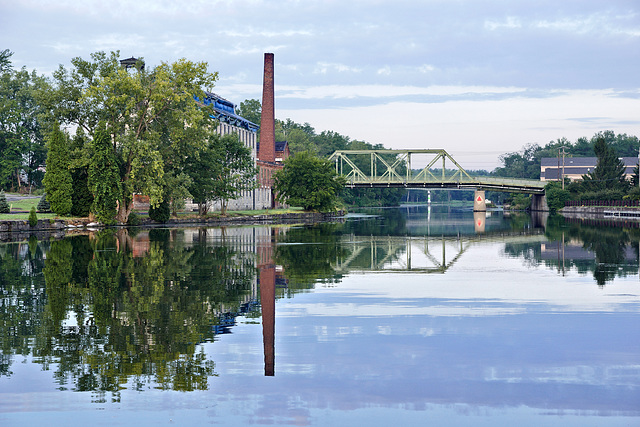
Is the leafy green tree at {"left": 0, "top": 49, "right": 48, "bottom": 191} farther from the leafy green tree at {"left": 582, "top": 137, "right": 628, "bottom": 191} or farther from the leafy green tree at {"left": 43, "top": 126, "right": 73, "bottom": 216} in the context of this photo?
the leafy green tree at {"left": 582, "top": 137, "right": 628, "bottom": 191}

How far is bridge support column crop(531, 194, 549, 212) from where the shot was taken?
479 feet

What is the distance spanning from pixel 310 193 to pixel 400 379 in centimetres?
9413

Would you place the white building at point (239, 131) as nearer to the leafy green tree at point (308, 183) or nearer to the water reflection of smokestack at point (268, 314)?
the leafy green tree at point (308, 183)

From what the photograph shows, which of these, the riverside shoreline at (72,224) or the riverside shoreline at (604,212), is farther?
the riverside shoreline at (604,212)

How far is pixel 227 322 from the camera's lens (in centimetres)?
1570

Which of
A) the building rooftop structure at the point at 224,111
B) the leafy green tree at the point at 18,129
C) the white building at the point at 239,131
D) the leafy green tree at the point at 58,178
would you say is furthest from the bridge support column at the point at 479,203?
the leafy green tree at the point at 58,178

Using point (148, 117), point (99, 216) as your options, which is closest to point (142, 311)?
point (99, 216)

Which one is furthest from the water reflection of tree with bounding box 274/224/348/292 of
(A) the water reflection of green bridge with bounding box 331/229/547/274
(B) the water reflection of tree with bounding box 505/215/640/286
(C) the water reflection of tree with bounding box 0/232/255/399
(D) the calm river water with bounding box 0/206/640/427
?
(B) the water reflection of tree with bounding box 505/215/640/286

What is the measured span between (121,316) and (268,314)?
3.20 m

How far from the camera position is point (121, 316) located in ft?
53.4

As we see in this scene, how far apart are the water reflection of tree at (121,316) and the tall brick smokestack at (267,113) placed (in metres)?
90.2

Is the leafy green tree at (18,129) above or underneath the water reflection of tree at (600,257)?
above

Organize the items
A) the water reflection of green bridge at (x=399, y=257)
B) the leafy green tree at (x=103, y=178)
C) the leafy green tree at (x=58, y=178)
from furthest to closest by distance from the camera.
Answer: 1. the leafy green tree at (x=58, y=178)
2. the leafy green tree at (x=103, y=178)
3. the water reflection of green bridge at (x=399, y=257)

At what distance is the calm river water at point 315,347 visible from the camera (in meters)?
9.58
